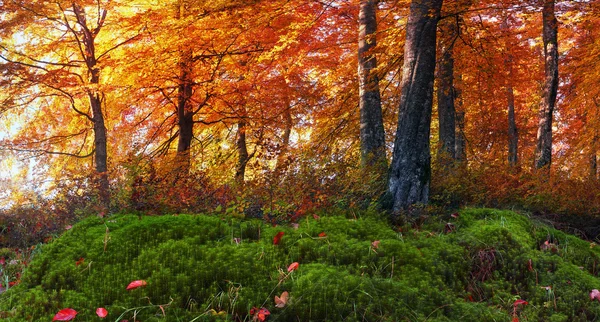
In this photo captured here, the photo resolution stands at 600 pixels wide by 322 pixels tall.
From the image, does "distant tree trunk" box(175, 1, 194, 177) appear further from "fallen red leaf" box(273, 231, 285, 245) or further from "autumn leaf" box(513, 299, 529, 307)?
"autumn leaf" box(513, 299, 529, 307)

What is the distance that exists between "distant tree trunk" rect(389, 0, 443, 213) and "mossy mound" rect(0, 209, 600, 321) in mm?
1231

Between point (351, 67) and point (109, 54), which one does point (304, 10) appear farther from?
point (109, 54)

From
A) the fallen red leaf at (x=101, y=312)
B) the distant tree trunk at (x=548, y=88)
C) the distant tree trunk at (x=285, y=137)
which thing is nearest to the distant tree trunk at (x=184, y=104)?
the distant tree trunk at (x=285, y=137)

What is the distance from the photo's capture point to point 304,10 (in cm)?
1148

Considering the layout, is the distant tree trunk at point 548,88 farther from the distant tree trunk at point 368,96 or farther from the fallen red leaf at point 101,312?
the fallen red leaf at point 101,312

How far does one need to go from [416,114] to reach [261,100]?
699cm

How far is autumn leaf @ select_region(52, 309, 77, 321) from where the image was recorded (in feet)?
7.60

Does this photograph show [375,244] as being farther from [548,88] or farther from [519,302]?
[548,88]

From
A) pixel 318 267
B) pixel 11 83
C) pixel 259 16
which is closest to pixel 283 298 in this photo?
pixel 318 267

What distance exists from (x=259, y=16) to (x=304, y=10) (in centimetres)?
367

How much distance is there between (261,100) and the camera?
1214cm

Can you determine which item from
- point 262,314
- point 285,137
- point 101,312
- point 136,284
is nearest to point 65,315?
point 101,312

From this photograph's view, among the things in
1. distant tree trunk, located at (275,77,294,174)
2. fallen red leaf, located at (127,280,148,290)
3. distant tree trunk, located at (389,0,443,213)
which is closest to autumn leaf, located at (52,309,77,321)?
fallen red leaf, located at (127,280,148,290)

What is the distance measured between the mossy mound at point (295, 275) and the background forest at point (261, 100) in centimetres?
112
